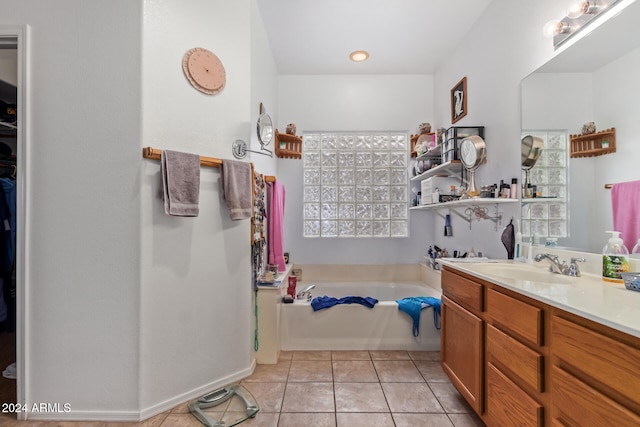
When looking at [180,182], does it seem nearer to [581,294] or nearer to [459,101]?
[581,294]

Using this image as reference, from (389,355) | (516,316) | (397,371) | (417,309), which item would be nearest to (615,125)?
(516,316)

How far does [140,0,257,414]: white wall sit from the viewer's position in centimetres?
161

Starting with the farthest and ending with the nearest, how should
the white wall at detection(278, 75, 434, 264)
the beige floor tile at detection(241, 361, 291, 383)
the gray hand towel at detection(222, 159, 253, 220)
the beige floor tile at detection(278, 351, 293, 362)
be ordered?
1. the white wall at detection(278, 75, 434, 264)
2. the beige floor tile at detection(278, 351, 293, 362)
3. the beige floor tile at detection(241, 361, 291, 383)
4. the gray hand towel at detection(222, 159, 253, 220)

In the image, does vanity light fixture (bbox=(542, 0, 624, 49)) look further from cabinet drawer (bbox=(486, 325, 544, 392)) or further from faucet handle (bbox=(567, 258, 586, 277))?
cabinet drawer (bbox=(486, 325, 544, 392))

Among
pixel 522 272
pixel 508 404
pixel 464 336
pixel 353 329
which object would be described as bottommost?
pixel 353 329

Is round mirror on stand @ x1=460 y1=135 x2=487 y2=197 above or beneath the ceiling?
beneath

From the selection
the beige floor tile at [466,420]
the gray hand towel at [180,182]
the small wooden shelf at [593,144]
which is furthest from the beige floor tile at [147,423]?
the small wooden shelf at [593,144]

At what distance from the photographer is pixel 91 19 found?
158cm

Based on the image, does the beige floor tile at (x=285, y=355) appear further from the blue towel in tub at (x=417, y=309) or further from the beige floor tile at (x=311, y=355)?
the blue towel in tub at (x=417, y=309)

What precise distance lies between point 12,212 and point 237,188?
→ 5.89 ft

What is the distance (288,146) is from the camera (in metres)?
3.27

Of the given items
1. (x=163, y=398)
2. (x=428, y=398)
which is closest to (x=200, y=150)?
(x=163, y=398)

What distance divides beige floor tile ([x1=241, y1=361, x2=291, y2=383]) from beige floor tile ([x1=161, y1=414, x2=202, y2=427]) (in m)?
0.41

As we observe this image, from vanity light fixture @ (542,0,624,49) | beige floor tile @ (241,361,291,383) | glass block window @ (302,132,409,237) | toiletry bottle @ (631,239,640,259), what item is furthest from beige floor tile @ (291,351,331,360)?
vanity light fixture @ (542,0,624,49)
